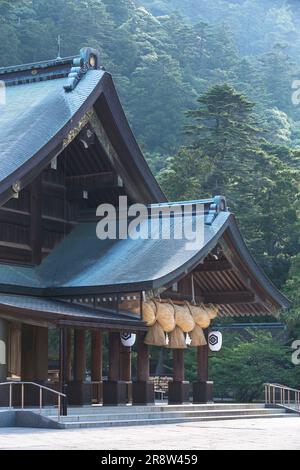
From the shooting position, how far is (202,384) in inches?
1024

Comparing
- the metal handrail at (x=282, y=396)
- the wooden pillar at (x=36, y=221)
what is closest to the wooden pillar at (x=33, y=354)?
the wooden pillar at (x=36, y=221)

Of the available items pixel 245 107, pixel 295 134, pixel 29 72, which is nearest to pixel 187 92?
pixel 295 134

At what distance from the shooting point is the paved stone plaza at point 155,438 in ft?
42.5

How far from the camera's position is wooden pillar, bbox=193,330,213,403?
85.3 ft

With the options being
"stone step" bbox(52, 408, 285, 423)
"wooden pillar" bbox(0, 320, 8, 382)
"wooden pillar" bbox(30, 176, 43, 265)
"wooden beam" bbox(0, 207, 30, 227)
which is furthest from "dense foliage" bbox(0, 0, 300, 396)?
"wooden pillar" bbox(0, 320, 8, 382)

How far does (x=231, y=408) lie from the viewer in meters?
24.6

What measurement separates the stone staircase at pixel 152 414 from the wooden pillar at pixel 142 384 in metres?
0.58

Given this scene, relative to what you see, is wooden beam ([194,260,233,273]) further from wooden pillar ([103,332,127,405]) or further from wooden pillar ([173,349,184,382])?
wooden pillar ([103,332,127,405])

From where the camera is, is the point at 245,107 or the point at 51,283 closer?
the point at 51,283

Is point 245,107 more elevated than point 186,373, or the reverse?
point 245,107

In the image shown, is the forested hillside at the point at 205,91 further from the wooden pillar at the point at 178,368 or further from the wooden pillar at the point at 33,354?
the wooden pillar at the point at 33,354

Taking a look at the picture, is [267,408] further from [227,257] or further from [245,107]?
[245,107]

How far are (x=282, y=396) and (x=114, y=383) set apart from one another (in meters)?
9.48

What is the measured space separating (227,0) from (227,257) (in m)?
179
